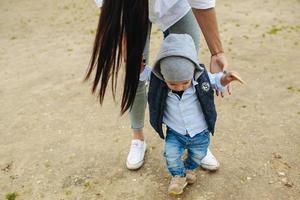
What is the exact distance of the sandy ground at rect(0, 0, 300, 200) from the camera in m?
2.72

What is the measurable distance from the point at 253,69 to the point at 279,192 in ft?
6.32

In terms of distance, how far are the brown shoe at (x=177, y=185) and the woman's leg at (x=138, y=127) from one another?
0.41 meters

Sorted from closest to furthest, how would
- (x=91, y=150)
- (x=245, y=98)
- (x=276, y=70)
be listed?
1. (x=91, y=150)
2. (x=245, y=98)
3. (x=276, y=70)

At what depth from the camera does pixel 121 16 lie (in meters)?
2.04

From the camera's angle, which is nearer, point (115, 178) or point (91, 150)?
point (115, 178)

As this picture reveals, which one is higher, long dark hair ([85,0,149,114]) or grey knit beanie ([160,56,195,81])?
long dark hair ([85,0,149,114])

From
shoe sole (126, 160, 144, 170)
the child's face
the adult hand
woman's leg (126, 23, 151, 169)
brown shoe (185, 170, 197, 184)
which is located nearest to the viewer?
the child's face

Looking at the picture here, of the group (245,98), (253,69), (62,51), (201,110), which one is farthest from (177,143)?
(62,51)

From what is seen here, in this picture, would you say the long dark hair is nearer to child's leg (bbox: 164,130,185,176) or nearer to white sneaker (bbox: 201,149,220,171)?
child's leg (bbox: 164,130,185,176)

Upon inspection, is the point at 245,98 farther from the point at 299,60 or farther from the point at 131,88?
the point at 131,88

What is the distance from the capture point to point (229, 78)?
210 cm

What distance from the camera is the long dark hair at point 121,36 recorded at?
2.02 metres

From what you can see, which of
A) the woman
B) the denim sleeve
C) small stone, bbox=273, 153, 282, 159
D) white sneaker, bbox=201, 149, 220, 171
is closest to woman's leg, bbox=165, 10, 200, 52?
the woman

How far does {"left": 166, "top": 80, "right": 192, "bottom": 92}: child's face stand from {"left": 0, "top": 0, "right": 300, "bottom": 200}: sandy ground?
79cm
